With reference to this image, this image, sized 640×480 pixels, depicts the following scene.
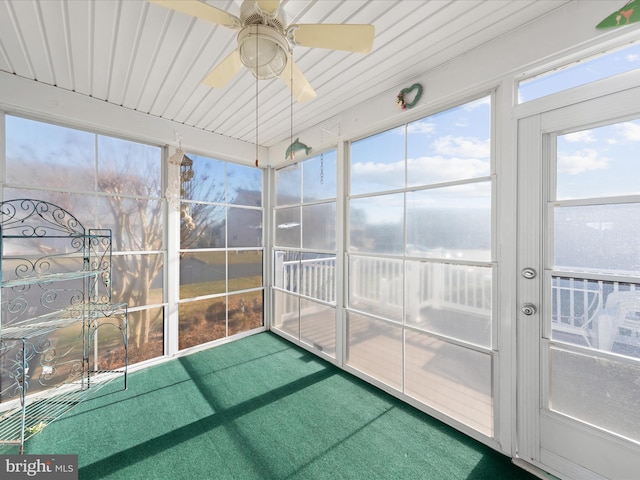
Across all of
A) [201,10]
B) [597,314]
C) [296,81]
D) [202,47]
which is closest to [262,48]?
[201,10]

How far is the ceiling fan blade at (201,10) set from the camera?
101 cm

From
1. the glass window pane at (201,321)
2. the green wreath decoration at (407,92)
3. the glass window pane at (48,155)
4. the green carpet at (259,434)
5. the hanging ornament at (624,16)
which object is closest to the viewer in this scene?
the hanging ornament at (624,16)

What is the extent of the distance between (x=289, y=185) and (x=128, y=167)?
1.77 meters

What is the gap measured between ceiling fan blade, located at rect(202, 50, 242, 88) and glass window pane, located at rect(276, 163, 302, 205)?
6.00 feet

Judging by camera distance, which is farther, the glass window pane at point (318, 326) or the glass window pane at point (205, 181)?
the glass window pane at point (205, 181)

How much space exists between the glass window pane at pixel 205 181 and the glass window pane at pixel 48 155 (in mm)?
856

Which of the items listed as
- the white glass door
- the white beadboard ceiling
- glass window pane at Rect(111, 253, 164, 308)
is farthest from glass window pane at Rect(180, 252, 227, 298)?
the white glass door

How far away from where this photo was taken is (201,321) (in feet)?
10.3

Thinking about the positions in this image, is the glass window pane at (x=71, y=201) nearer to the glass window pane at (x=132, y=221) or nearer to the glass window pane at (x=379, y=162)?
the glass window pane at (x=132, y=221)

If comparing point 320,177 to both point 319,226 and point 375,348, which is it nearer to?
point 319,226

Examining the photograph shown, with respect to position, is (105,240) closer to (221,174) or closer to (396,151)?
(221,174)

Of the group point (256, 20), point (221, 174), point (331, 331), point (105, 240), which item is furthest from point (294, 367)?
point (256, 20)

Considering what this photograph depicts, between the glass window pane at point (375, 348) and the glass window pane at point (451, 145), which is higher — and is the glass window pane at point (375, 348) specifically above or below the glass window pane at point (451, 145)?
below

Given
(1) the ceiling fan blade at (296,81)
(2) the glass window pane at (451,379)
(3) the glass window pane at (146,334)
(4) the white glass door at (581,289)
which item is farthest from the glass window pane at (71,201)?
(4) the white glass door at (581,289)
